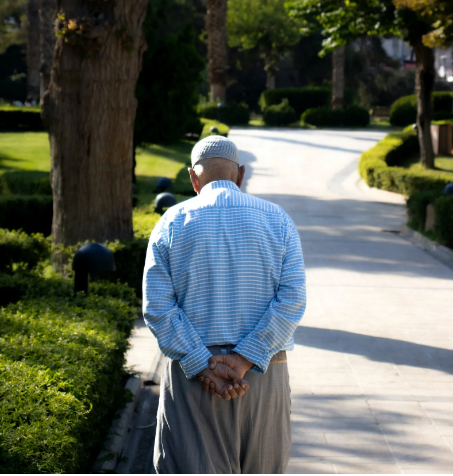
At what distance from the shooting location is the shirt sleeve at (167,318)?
2.64 metres

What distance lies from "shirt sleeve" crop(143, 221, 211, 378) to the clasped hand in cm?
3

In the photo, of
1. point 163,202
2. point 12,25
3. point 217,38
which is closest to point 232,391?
point 163,202

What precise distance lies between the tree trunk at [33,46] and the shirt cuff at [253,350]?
35324 mm

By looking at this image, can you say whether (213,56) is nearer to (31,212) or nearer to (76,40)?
(31,212)

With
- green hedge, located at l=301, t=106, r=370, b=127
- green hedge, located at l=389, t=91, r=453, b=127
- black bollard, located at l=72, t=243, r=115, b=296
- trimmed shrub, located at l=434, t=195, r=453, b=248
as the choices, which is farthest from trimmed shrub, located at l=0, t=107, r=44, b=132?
black bollard, located at l=72, t=243, r=115, b=296

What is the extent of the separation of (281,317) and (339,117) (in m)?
37.0

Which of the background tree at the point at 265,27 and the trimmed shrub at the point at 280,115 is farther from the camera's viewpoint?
the background tree at the point at 265,27

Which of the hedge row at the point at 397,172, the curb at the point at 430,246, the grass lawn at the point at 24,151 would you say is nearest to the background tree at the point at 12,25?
the grass lawn at the point at 24,151

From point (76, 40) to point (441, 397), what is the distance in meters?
5.04

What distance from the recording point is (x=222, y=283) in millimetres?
2686

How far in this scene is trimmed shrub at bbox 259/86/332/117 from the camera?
40.9m

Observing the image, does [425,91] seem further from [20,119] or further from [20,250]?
[20,119]

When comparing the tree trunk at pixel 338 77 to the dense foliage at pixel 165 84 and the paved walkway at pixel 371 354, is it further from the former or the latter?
the paved walkway at pixel 371 354

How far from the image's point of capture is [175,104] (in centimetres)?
1558
